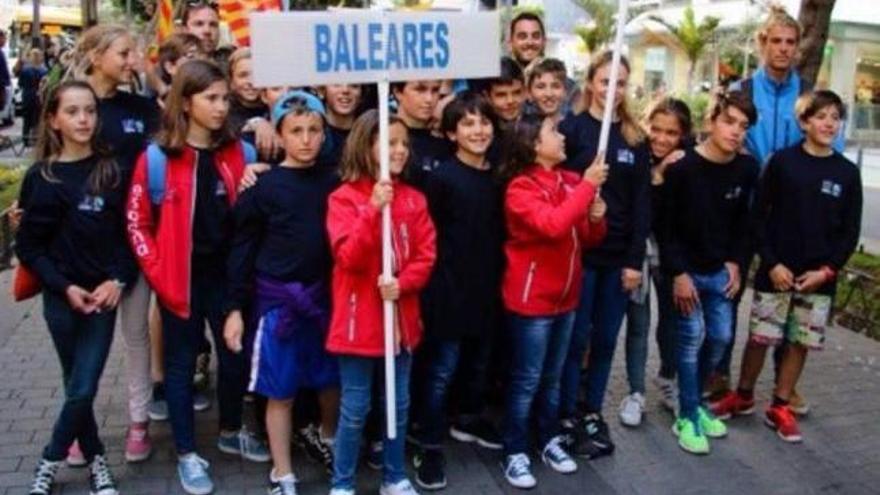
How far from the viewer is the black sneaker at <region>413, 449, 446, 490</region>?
426 cm

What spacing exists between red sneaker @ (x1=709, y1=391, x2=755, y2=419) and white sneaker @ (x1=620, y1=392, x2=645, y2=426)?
0.41 meters

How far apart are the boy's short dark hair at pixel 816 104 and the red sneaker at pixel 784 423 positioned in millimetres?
1544

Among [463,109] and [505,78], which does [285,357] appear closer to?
[463,109]

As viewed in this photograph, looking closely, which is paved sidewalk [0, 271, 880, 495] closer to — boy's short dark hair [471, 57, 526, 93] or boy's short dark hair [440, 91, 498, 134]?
boy's short dark hair [440, 91, 498, 134]

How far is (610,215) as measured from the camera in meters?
4.51

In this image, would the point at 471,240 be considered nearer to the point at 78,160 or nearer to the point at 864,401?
the point at 78,160

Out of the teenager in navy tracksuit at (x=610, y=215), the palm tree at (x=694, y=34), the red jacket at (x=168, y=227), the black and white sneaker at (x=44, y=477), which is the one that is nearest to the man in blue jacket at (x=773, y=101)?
the teenager in navy tracksuit at (x=610, y=215)

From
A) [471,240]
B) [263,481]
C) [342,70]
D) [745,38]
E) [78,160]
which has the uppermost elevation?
[745,38]

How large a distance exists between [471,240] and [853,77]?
3181 centimetres

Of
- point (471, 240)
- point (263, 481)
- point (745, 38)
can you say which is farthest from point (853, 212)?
point (745, 38)

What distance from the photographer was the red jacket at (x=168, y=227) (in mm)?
3963

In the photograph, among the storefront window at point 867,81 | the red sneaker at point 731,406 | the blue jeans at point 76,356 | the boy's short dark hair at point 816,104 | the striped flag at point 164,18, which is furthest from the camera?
the storefront window at point 867,81

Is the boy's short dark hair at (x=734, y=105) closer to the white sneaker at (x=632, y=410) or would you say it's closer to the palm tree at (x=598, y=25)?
A: the white sneaker at (x=632, y=410)

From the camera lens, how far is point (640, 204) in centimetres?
452
